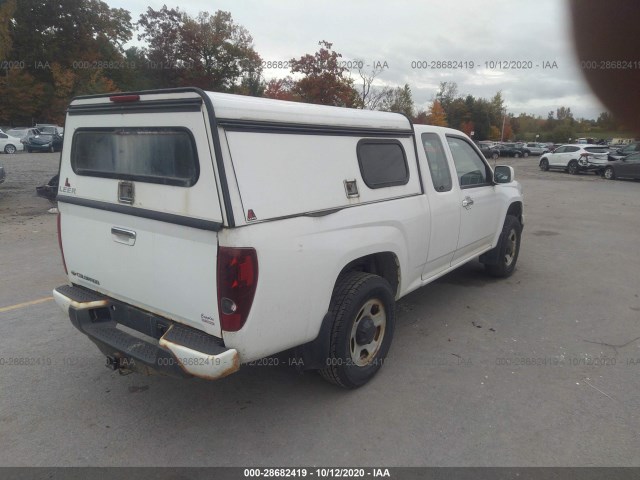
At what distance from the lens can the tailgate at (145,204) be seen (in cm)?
275

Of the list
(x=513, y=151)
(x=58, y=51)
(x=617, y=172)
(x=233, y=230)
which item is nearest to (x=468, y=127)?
(x=233, y=230)

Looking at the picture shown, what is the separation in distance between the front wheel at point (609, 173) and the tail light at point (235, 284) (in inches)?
957

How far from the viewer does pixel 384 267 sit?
3939 mm

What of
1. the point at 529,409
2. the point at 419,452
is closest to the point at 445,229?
the point at 529,409

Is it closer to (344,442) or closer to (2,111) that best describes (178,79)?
(2,111)

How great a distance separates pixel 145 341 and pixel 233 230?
112 centimetres

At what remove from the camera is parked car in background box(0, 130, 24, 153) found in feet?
91.5

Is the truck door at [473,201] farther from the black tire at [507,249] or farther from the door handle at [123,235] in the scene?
the door handle at [123,235]

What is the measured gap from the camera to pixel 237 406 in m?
3.40

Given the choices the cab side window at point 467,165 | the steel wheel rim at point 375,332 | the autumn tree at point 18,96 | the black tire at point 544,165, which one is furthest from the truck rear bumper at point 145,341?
the autumn tree at point 18,96

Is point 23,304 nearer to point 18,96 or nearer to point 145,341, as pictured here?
point 145,341

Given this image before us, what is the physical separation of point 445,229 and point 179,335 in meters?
2.76

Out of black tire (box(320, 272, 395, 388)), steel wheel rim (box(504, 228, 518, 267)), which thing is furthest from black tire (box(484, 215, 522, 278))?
black tire (box(320, 272, 395, 388))

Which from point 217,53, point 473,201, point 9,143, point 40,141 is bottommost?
point 473,201
